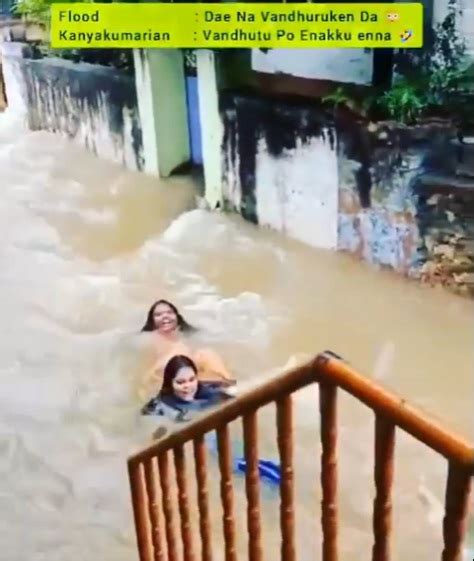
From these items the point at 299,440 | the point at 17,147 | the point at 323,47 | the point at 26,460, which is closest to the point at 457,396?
the point at 299,440

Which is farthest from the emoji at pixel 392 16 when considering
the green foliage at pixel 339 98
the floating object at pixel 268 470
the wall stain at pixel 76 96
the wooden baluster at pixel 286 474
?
the wooden baluster at pixel 286 474

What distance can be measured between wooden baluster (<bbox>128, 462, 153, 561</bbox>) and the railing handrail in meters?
0.85

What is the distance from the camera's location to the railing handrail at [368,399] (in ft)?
2.96

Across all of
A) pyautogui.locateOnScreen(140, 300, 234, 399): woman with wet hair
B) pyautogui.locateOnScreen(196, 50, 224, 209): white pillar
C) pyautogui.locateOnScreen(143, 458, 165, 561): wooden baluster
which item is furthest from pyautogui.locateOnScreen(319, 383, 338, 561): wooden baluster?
pyautogui.locateOnScreen(196, 50, 224, 209): white pillar

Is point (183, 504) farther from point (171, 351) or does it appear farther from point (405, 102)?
point (405, 102)

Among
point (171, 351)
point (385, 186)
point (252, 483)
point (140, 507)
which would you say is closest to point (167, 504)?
point (140, 507)

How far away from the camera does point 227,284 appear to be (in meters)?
5.67

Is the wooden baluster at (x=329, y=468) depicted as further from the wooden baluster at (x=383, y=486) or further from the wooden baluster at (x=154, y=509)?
the wooden baluster at (x=154, y=509)

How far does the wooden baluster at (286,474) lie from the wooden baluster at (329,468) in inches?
3.0

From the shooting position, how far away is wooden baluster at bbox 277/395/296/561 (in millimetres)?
1150

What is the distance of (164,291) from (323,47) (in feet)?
6.56

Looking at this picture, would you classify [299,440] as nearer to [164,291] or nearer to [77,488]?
[77,488]

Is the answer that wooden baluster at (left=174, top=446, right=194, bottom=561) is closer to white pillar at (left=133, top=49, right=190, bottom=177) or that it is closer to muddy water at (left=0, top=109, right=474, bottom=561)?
muddy water at (left=0, top=109, right=474, bottom=561)

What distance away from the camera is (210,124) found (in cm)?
651
